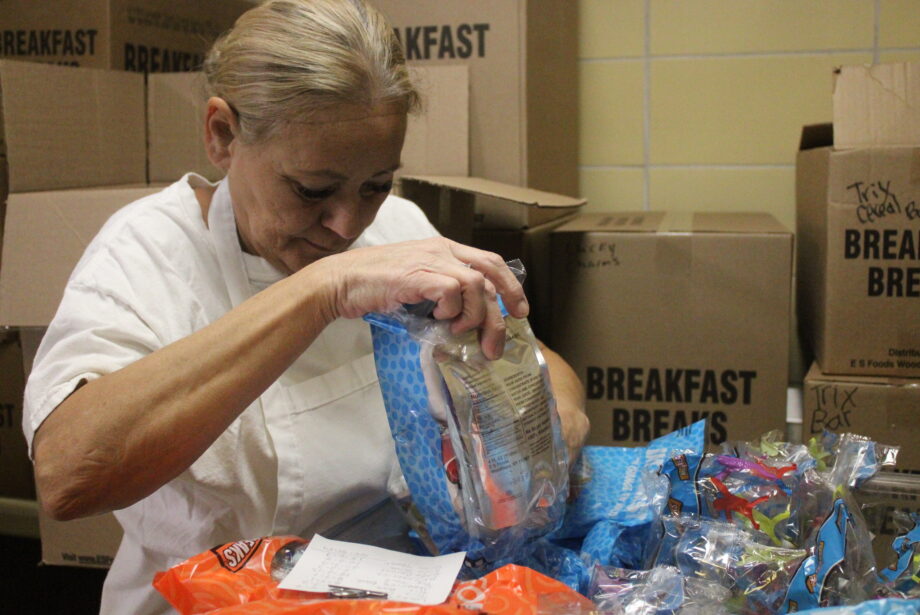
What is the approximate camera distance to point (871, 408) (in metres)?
1.45

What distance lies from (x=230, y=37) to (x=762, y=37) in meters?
1.45

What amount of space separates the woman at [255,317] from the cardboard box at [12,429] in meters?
1.03

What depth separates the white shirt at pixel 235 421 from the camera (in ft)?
3.05

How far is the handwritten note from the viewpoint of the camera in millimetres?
654

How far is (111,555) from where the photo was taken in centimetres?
168

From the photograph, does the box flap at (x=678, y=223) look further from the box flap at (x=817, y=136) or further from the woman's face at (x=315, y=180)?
the woman's face at (x=315, y=180)

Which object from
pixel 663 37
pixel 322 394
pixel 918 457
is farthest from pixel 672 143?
pixel 322 394

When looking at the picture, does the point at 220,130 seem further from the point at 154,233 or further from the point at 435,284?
the point at 435,284

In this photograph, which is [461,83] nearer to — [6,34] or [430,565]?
[6,34]

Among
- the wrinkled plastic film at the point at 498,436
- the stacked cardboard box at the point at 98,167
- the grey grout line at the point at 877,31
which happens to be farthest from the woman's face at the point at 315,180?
the grey grout line at the point at 877,31

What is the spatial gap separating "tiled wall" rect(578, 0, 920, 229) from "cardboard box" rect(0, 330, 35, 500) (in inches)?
56.3

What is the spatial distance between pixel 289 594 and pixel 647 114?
1.73 m

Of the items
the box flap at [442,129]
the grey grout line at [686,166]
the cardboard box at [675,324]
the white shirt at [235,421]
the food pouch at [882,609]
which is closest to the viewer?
the food pouch at [882,609]

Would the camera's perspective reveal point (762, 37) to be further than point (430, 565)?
Yes
